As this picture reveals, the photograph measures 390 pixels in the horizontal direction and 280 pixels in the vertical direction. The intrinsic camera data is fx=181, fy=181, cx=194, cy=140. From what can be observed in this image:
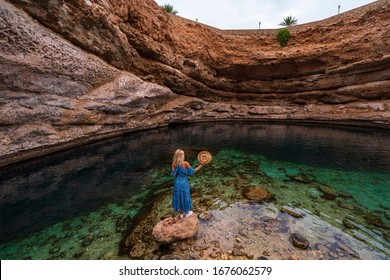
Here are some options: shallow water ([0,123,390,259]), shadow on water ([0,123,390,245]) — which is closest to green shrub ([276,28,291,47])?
shadow on water ([0,123,390,245])

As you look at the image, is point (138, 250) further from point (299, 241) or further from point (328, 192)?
point (328, 192)

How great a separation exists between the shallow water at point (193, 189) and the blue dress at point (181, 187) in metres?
0.98

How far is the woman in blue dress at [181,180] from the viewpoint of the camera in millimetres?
4586

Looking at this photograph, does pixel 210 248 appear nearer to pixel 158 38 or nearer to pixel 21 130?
pixel 21 130

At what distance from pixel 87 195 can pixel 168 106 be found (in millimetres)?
15517

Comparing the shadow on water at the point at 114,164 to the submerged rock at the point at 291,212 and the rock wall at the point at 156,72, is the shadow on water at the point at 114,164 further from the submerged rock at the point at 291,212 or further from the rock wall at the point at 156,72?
the submerged rock at the point at 291,212

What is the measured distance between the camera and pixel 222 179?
28.3 feet

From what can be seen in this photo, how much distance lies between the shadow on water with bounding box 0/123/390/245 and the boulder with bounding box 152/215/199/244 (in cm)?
330

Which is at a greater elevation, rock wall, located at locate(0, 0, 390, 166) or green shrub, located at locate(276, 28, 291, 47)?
green shrub, located at locate(276, 28, 291, 47)

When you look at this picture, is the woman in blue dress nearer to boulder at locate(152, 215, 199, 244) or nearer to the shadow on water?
boulder at locate(152, 215, 199, 244)

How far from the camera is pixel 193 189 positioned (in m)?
7.70

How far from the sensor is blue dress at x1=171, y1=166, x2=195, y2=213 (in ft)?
15.1

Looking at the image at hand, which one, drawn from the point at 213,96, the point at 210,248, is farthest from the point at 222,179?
the point at 213,96

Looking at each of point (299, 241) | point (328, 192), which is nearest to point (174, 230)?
point (299, 241)
